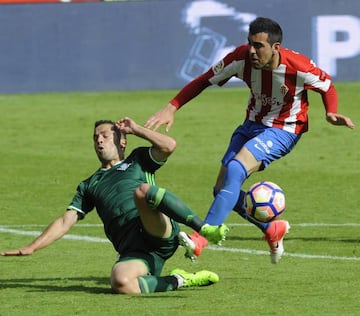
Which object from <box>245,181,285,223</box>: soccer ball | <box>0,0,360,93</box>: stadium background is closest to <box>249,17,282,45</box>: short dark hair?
<box>245,181,285,223</box>: soccer ball

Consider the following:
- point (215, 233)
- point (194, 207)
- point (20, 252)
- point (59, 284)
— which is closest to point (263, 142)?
point (215, 233)

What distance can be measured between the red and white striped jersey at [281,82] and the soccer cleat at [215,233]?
1.97 metres

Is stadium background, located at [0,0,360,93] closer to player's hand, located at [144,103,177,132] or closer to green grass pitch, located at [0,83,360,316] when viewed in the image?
green grass pitch, located at [0,83,360,316]

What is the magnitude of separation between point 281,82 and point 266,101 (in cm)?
29

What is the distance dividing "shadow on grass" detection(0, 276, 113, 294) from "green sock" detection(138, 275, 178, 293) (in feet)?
0.95

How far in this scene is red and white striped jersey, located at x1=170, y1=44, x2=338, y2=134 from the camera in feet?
34.6

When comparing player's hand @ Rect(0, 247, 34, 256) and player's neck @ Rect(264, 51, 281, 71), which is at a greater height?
player's neck @ Rect(264, 51, 281, 71)

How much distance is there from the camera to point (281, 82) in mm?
10539

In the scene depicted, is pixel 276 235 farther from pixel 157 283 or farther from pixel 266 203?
pixel 157 283

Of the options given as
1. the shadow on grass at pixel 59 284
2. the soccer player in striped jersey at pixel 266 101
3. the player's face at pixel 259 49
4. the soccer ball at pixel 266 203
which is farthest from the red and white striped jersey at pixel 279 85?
the shadow on grass at pixel 59 284

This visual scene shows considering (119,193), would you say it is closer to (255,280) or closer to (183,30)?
(255,280)

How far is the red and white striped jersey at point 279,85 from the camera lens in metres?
10.5

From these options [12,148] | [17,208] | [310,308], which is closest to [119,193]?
[310,308]

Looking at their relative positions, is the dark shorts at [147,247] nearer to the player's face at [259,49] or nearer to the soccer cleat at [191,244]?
the soccer cleat at [191,244]
